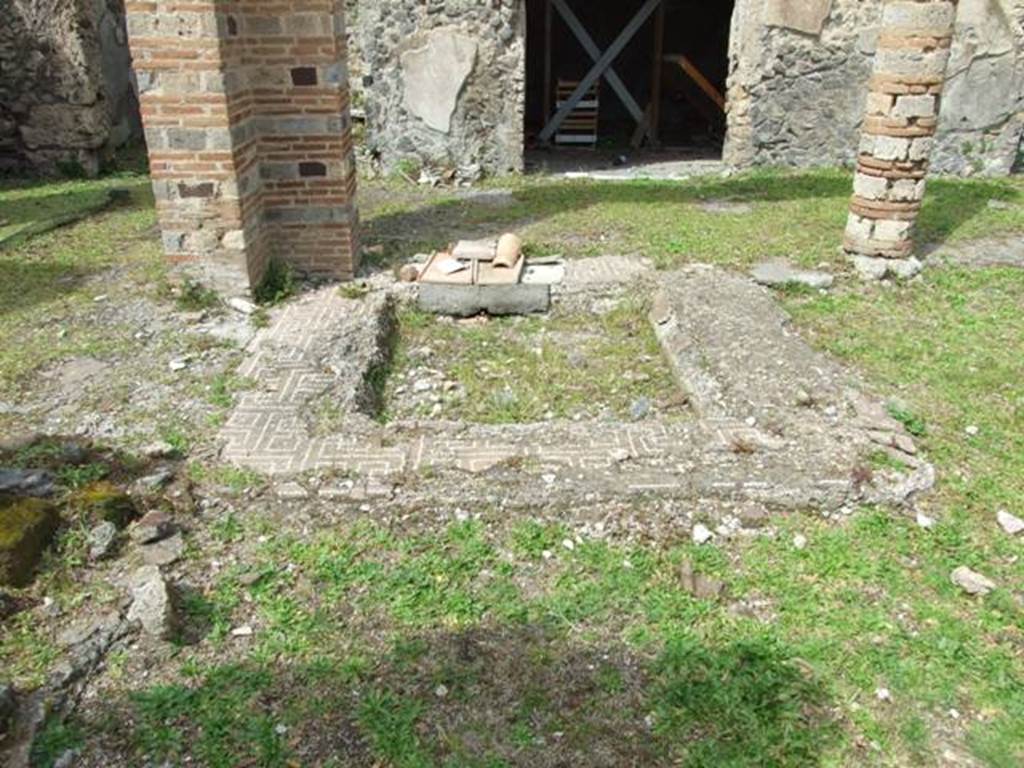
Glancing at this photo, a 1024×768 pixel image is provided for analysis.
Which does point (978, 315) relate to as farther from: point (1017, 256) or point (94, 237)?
point (94, 237)

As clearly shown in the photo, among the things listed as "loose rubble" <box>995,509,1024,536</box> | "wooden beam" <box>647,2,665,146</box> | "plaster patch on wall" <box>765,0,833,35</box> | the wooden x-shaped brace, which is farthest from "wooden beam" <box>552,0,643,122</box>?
"loose rubble" <box>995,509,1024,536</box>

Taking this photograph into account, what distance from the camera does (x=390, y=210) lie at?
30.3 ft

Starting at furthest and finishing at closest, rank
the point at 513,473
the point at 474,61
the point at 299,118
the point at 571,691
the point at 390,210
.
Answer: the point at 474,61 < the point at 390,210 < the point at 299,118 < the point at 513,473 < the point at 571,691

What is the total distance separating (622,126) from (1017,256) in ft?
25.7

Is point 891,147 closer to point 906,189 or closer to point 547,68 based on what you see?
point 906,189

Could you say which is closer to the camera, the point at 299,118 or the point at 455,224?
the point at 299,118

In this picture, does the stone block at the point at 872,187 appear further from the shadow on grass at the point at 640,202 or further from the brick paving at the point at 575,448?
the brick paving at the point at 575,448

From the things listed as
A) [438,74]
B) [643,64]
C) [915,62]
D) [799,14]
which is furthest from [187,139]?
[643,64]

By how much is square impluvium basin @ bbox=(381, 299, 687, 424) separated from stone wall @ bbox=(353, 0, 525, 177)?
14.9 ft

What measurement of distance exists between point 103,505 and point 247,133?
3.39 metres

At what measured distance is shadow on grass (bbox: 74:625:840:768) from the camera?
2820 mm

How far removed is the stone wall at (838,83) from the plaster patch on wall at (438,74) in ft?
11.2

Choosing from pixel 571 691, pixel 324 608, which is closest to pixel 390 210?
pixel 324 608

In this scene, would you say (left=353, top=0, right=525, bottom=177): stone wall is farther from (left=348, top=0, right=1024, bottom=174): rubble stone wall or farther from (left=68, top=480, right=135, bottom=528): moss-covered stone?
(left=68, top=480, right=135, bottom=528): moss-covered stone
